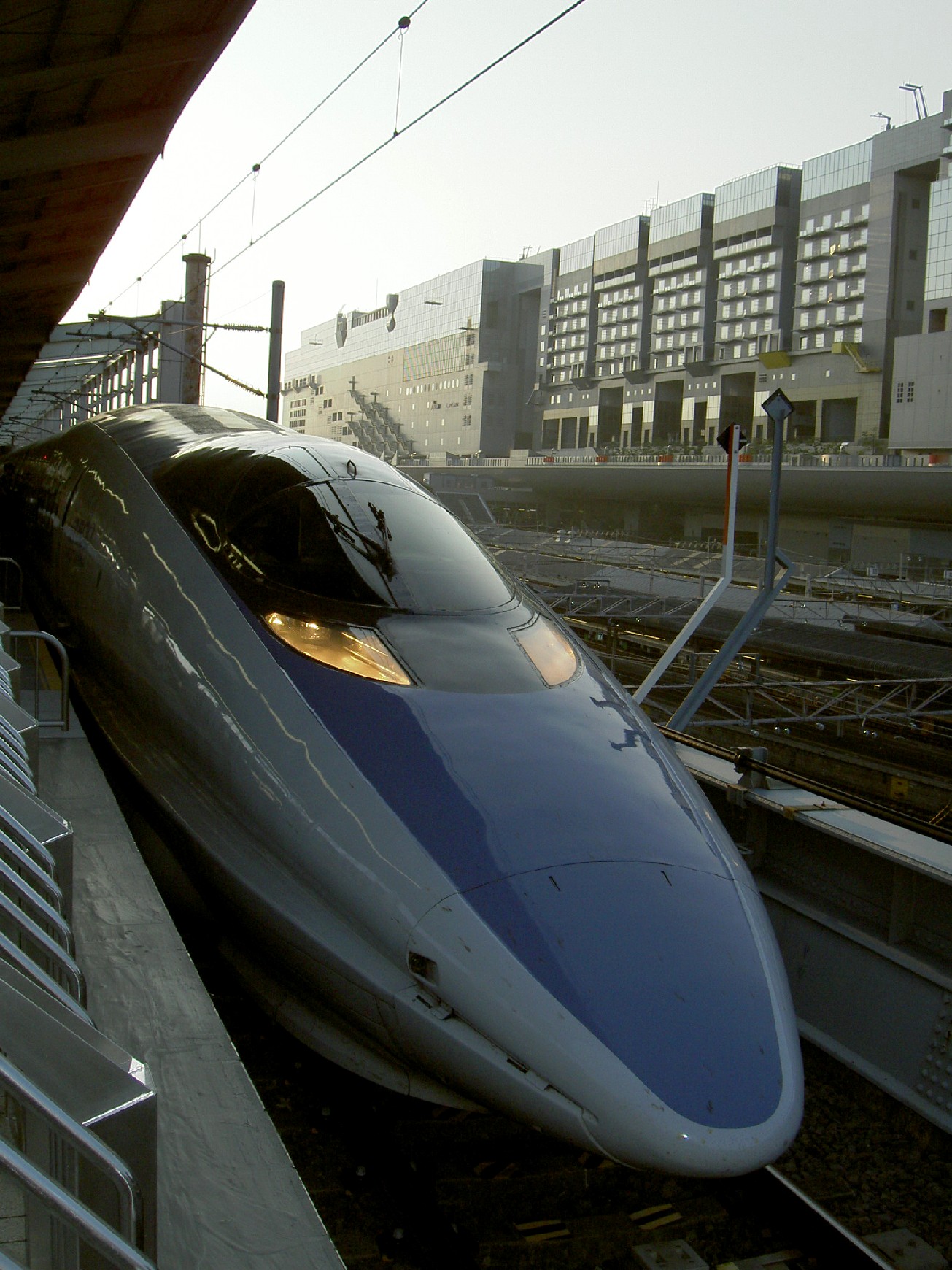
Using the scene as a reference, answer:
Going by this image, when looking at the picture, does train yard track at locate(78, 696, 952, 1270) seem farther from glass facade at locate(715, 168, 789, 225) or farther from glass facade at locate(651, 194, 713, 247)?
glass facade at locate(651, 194, 713, 247)

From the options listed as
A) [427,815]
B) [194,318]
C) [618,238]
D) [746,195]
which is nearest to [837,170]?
[746,195]

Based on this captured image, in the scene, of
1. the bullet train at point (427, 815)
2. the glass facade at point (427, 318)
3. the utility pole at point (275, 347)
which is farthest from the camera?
the glass facade at point (427, 318)

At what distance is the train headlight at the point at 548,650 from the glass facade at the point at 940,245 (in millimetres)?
49548

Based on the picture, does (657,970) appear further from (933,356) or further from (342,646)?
(933,356)

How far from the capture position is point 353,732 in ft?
15.6

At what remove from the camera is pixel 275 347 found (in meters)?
19.5

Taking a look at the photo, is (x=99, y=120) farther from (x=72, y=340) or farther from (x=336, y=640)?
(x=72, y=340)

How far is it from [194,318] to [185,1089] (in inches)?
871

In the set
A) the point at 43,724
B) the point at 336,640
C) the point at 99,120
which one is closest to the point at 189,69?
the point at 99,120

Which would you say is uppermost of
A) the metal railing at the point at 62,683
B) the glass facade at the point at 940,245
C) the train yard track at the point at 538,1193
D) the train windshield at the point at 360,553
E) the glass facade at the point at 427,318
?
the glass facade at the point at 427,318

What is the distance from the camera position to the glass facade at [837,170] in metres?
58.5

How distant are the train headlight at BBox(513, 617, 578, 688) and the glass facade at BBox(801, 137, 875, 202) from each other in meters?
59.9

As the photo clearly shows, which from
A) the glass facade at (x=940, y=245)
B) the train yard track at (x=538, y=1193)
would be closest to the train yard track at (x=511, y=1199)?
the train yard track at (x=538, y=1193)

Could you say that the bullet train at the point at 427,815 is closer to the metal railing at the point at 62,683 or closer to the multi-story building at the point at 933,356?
the metal railing at the point at 62,683
